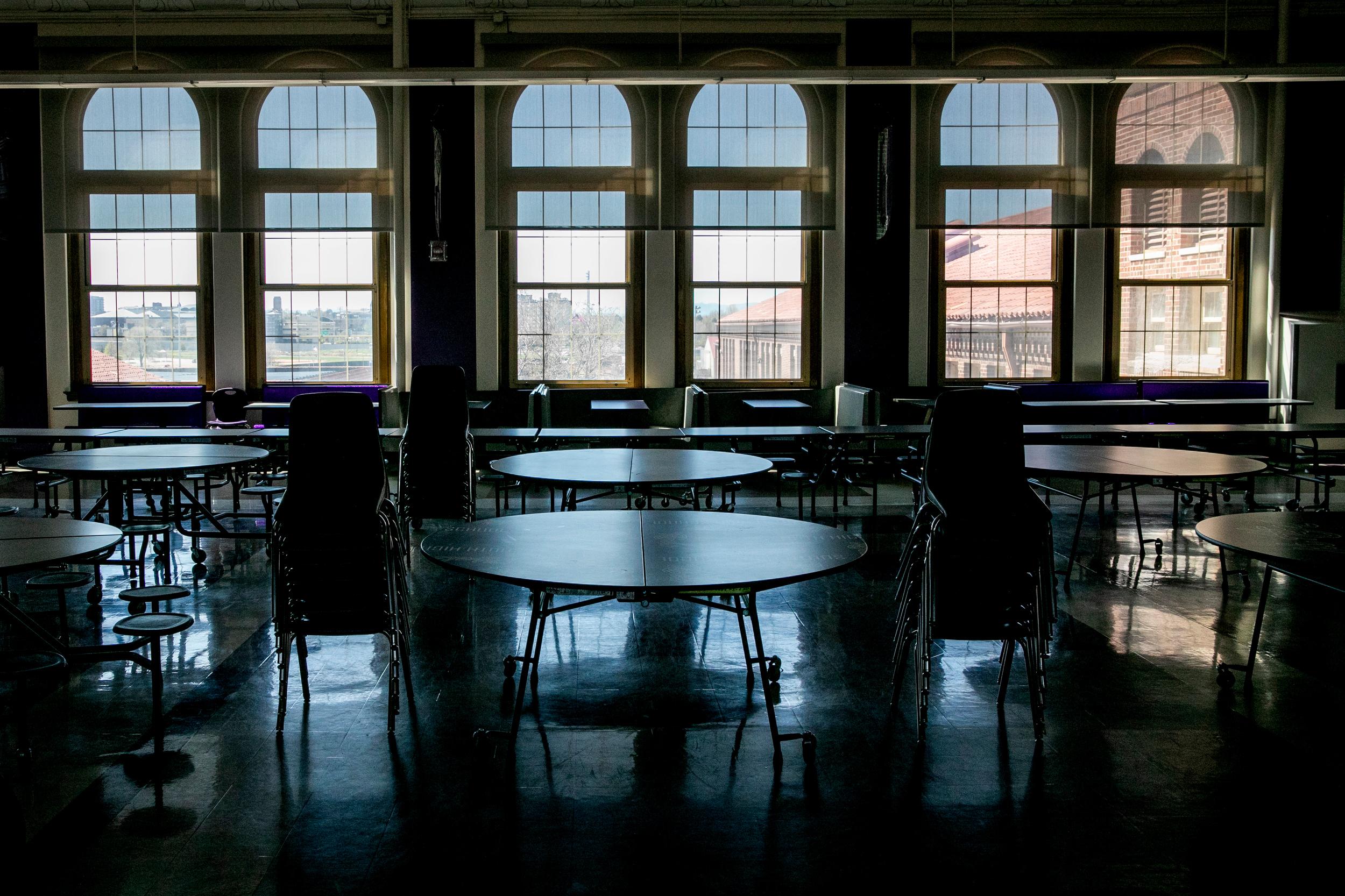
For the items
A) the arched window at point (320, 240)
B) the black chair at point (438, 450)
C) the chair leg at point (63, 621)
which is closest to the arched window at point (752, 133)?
the arched window at point (320, 240)

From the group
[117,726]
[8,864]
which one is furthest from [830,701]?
[8,864]

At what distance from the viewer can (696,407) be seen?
9625 millimetres

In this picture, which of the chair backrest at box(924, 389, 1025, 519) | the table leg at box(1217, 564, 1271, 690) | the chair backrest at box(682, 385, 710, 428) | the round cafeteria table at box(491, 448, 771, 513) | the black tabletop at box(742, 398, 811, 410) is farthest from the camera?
the black tabletop at box(742, 398, 811, 410)

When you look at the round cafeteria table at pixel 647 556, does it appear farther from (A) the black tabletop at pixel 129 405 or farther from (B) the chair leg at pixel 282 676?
(A) the black tabletop at pixel 129 405

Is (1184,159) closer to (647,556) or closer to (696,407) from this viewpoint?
(696,407)

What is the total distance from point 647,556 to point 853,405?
6.80m

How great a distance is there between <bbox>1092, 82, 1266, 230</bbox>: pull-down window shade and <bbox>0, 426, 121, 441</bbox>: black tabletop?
8.72 metres

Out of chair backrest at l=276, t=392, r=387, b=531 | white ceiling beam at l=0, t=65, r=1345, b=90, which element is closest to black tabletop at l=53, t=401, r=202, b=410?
white ceiling beam at l=0, t=65, r=1345, b=90

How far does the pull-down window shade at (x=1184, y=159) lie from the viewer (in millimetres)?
10594

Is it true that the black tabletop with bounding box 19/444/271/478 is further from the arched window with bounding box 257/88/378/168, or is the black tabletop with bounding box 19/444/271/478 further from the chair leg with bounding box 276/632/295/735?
the arched window with bounding box 257/88/378/168

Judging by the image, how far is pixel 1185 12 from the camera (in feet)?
34.2

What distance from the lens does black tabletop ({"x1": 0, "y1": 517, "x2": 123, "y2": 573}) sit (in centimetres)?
306

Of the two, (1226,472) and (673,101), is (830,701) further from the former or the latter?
(673,101)

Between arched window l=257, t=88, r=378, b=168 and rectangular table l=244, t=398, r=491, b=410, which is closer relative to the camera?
rectangular table l=244, t=398, r=491, b=410
